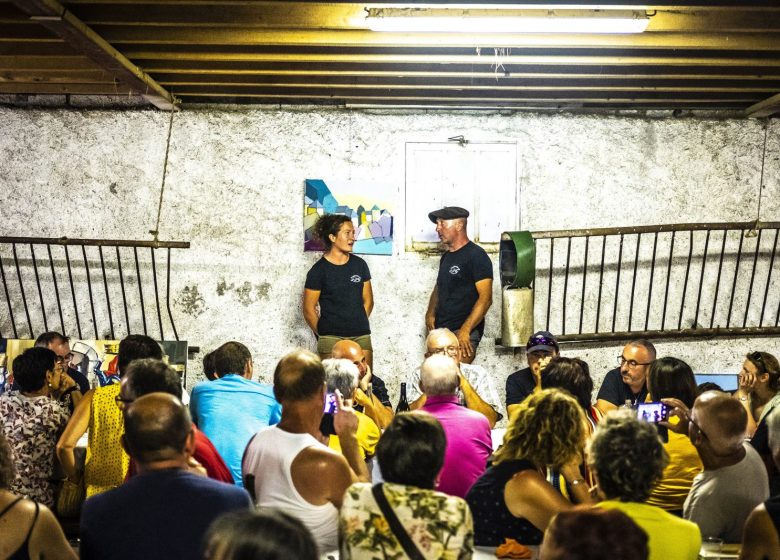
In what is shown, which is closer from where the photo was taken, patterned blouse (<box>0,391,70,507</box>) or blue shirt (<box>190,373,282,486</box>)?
blue shirt (<box>190,373,282,486</box>)

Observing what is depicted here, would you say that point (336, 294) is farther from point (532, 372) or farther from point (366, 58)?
point (366, 58)

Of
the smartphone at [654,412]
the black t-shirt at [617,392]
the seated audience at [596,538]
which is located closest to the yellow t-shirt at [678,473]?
the smartphone at [654,412]

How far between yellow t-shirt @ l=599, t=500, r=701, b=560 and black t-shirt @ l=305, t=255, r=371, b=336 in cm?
425

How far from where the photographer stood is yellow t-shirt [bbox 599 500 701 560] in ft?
8.13

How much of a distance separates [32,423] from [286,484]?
6.50 ft

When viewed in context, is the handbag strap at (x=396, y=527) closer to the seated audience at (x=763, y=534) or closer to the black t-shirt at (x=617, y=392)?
the seated audience at (x=763, y=534)

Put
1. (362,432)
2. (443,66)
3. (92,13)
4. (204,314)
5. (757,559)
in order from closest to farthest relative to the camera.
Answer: (757,559)
(362,432)
(92,13)
(443,66)
(204,314)

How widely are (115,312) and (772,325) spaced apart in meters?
5.39

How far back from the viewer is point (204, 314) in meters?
7.03

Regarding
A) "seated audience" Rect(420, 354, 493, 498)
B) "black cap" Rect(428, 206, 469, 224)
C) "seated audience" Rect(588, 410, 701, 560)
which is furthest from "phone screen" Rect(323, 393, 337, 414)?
"black cap" Rect(428, 206, 469, 224)

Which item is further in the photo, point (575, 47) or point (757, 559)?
point (575, 47)

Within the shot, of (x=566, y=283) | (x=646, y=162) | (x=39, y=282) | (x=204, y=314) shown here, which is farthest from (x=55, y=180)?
(x=646, y=162)

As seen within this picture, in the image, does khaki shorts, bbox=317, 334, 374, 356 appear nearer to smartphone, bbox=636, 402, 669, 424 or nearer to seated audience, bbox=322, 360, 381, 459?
seated audience, bbox=322, 360, 381, 459

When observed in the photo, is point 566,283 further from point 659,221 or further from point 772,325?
point 772,325
